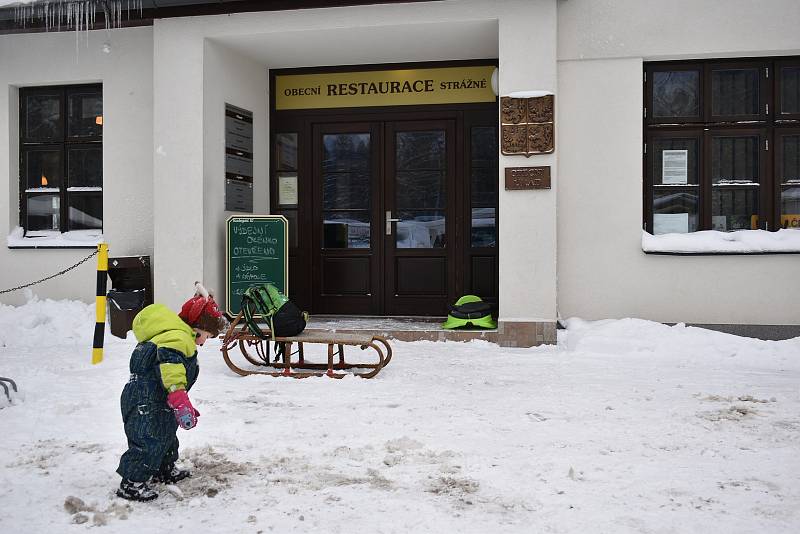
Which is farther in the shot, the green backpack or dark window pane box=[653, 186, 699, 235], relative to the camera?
dark window pane box=[653, 186, 699, 235]

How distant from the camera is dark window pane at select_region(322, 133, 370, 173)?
402 inches

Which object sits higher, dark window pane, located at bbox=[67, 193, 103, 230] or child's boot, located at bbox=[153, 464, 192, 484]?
dark window pane, located at bbox=[67, 193, 103, 230]

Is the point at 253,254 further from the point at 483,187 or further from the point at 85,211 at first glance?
the point at 483,187

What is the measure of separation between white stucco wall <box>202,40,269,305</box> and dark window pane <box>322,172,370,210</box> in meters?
1.02

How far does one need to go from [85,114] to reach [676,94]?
7658 millimetres

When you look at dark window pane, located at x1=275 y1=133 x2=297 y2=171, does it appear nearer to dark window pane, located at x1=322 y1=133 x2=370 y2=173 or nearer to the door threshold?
dark window pane, located at x1=322 y1=133 x2=370 y2=173

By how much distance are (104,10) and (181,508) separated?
774 cm

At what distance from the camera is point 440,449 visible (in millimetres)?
4309

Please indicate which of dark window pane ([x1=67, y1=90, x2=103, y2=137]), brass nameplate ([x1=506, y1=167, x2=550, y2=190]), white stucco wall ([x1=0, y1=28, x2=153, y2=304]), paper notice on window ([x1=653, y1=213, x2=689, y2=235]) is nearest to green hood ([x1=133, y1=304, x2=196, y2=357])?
brass nameplate ([x1=506, y1=167, x2=550, y2=190])

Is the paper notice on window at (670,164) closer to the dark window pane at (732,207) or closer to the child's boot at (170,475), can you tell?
the dark window pane at (732,207)

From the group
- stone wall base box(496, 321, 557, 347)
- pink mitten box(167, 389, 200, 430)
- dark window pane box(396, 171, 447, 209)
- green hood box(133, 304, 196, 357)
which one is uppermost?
dark window pane box(396, 171, 447, 209)

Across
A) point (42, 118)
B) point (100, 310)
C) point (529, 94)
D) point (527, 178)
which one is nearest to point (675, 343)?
point (527, 178)

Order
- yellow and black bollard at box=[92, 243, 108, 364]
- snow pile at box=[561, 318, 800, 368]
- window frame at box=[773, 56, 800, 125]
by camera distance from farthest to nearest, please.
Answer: window frame at box=[773, 56, 800, 125] < snow pile at box=[561, 318, 800, 368] < yellow and black bollard at box=[92, 243, 108, 364]

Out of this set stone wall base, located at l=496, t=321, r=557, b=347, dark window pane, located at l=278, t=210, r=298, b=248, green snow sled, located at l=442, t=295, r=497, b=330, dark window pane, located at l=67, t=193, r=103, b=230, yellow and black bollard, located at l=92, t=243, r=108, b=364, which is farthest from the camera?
dark window pane, located at l=278, t=210, r=298, b=248
